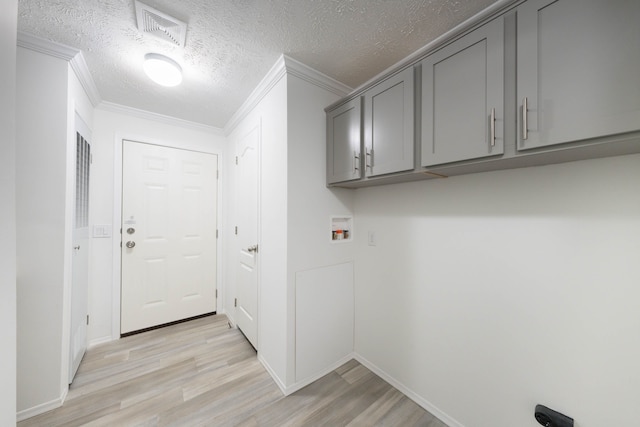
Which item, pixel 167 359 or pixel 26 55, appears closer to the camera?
pixel 26 55

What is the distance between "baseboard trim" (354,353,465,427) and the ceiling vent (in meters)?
2.84

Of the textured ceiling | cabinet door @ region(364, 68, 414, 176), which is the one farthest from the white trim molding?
cabinet door @ region(364, 68, 414, 176)

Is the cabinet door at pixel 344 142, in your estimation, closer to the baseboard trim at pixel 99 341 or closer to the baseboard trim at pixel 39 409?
the baseboard trim at pixel 39 409

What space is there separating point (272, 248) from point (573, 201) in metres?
1.83

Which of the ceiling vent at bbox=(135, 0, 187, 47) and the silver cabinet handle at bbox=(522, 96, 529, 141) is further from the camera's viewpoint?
the ceiling vent at bbox=(135, 0, 187, 47)

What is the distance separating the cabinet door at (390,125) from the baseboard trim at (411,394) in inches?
64.4

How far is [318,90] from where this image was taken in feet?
6.20

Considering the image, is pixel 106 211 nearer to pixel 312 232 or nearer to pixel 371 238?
pixel 312 232

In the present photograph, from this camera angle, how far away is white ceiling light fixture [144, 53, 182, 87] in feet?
5.35

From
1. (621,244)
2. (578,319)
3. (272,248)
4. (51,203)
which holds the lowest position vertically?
(578,319)

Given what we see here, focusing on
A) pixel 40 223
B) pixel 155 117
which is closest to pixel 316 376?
pixel 40 223

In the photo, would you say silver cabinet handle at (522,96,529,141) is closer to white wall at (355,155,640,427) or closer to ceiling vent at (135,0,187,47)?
white wall at (355,155,640,427)

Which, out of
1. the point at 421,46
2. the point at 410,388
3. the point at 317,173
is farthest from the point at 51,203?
the point at 410,388

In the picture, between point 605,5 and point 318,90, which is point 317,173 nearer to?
point 318,90
